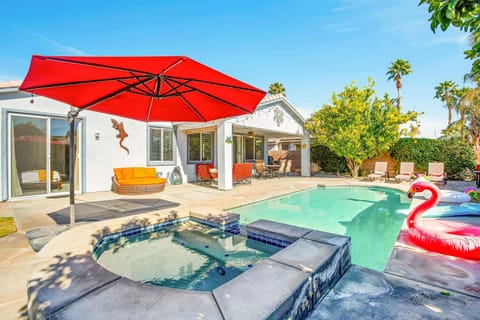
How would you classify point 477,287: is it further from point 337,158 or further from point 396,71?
point 396,71

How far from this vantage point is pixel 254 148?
15.5 metres

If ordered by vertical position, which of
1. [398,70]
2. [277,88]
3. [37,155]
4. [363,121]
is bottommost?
[37,155]

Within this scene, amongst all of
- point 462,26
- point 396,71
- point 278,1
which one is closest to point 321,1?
point 278,1

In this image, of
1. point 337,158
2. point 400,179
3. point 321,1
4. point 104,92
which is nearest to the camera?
point 104,92

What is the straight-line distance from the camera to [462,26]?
6.57 feet

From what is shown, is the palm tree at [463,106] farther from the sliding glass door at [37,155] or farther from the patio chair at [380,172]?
the sliding glass door at [37,155]

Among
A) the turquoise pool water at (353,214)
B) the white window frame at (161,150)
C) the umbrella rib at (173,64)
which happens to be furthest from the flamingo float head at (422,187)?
the white window frame at (161,150)

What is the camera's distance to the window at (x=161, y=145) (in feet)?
34.9

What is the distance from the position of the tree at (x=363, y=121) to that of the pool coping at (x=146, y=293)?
434 inches

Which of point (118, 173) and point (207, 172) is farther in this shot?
point (207, 172)

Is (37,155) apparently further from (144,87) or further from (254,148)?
(254,148)

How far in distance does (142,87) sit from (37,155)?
19.6 feet

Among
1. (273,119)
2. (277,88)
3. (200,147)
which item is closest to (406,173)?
(273,119)

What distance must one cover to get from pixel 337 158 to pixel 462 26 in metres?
14.3
